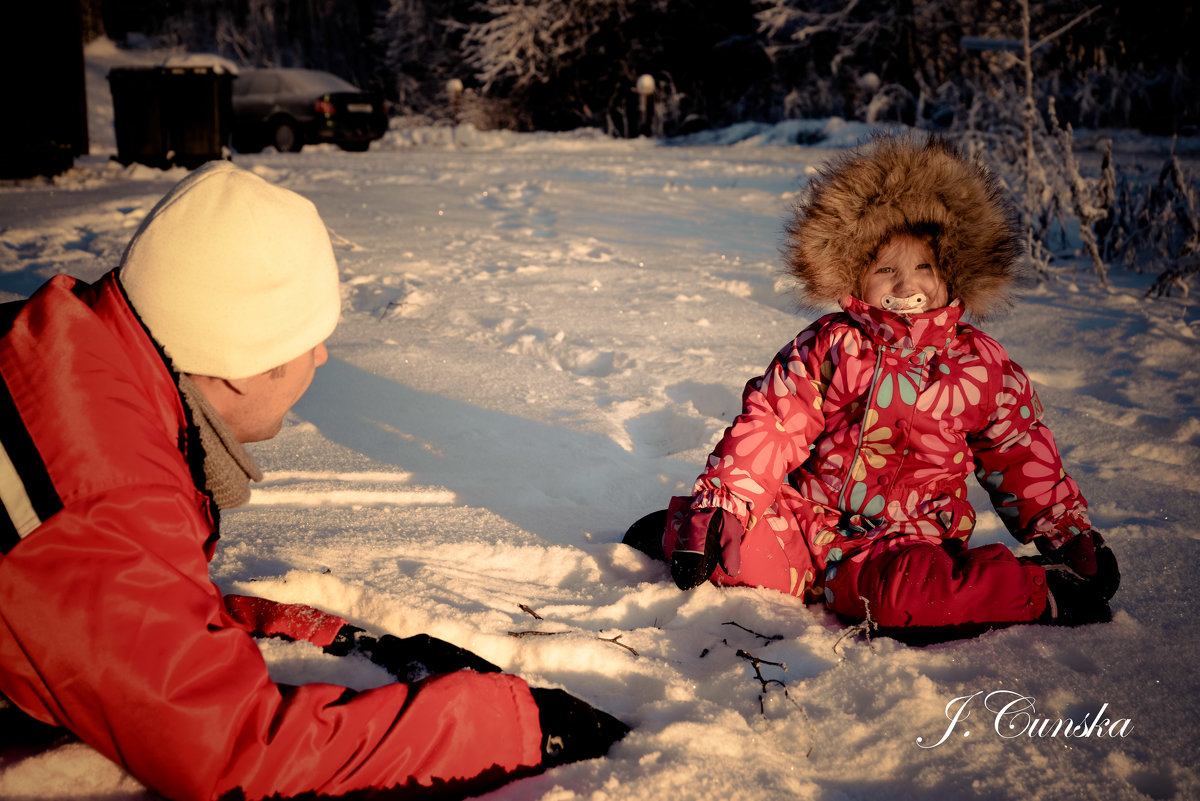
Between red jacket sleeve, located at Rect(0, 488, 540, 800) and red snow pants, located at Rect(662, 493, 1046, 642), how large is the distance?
0.92 m

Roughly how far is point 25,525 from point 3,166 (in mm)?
8051

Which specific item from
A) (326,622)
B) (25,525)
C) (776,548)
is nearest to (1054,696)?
(776,548)

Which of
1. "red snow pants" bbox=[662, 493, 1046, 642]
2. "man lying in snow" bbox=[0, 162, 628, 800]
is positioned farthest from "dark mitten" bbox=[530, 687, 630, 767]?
"red snow pants" bbox=[662, 493, 1046, 642]

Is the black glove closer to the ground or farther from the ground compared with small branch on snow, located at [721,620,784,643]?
farther from the ground

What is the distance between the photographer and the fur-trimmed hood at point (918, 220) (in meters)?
1.81

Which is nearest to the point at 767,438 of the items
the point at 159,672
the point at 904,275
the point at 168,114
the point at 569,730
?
the point at 904,275

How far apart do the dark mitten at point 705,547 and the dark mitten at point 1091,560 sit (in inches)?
28.2

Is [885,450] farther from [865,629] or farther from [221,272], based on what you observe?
[221,272]

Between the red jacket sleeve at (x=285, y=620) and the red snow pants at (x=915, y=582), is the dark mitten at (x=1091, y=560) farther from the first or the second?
the red jacket sleeve at (x=285, y=620)

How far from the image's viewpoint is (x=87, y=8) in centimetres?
1978

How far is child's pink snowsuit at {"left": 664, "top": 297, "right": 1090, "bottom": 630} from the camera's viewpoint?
1.73 metres

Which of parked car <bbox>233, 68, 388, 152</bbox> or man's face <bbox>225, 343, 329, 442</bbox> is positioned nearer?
man's face <bbox>225, 343, 329, 442</bbox>

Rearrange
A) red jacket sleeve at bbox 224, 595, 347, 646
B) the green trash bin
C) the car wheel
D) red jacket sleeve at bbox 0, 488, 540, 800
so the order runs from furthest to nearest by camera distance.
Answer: the car wheel → the green trash bin → red jacket sleeve at bbox 224, 595, 347, 646 → red jacket sleeve at bbox 0, 488, 540, 800

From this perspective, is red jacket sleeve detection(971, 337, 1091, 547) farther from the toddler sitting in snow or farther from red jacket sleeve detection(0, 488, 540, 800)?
red jacket sleeve detection(0, 488, 540, 800)
